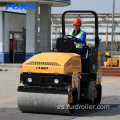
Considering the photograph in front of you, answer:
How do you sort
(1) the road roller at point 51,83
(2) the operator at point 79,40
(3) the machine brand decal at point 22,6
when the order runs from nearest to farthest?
(1) the road roller at point 51,83, (2) the operator at point 79,40, (3) the machine brand decal at point 22,6

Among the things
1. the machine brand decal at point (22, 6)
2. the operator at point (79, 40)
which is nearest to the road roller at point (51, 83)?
the operator at point (79, 40)

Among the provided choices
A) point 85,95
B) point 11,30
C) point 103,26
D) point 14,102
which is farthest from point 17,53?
point 103,26

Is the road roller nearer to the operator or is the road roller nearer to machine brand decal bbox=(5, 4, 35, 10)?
the operator

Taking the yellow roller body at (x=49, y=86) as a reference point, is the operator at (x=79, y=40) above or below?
above

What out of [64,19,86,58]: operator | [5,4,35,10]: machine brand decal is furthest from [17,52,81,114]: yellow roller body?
[5,4,35,10]: machine brand decal

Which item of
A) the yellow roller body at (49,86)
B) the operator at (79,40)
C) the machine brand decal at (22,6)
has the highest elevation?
the machine brand decal at (22,6)

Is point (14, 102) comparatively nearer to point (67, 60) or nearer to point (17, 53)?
point (67, 60)

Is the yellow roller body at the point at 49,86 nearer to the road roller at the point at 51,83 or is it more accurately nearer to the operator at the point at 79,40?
the road roller at the point at 51,83

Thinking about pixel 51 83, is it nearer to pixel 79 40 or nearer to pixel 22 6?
pixel 79 40

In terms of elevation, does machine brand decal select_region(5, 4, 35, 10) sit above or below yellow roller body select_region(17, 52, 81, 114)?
above

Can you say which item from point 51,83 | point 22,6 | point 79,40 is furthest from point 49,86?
point 22,6

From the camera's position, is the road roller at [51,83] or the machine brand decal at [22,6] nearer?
the road roller at [51,83]

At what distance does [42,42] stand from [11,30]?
320cm

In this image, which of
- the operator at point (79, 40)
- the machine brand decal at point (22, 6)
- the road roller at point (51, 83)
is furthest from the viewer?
the machine brand decal at point (22, 6)
